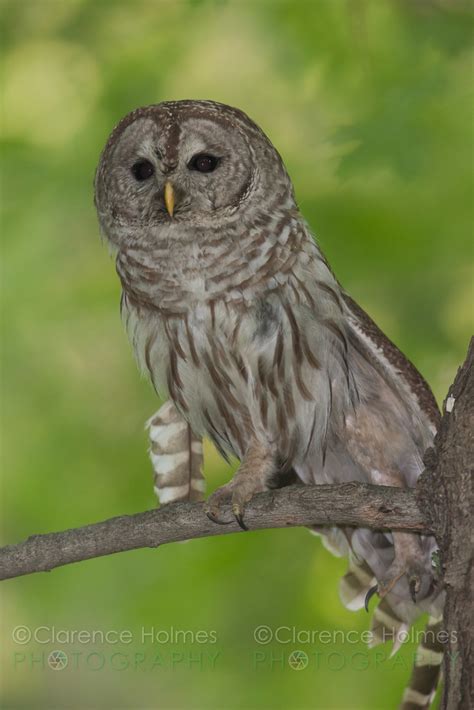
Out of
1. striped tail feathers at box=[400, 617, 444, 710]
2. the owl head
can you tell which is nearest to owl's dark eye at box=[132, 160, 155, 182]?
the owl head

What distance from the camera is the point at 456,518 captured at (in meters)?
2.14

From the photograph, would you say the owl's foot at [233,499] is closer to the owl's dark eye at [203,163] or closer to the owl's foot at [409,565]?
the owl's foot at [409,565]

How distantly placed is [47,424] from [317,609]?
1.26 m

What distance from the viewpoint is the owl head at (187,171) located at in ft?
9.32

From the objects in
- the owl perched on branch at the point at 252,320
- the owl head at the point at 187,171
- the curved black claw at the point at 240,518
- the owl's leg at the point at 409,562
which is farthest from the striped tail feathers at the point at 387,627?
the owl head at the point at 187,171

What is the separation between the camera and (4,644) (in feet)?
12.7

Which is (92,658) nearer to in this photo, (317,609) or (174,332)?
(317,609)

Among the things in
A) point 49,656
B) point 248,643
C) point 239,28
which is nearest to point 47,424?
point 49,656

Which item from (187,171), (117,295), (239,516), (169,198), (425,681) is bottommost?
(425,681)

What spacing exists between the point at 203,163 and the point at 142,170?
186mm

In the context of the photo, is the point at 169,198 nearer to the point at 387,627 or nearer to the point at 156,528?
the point at 156,528

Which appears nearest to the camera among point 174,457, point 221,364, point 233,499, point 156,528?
point 156,528

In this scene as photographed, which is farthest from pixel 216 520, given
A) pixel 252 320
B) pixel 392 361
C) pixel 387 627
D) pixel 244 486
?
pixel 387 627

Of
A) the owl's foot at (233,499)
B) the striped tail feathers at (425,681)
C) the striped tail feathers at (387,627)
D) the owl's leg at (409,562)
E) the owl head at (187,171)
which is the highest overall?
the owl head at (187,171)
